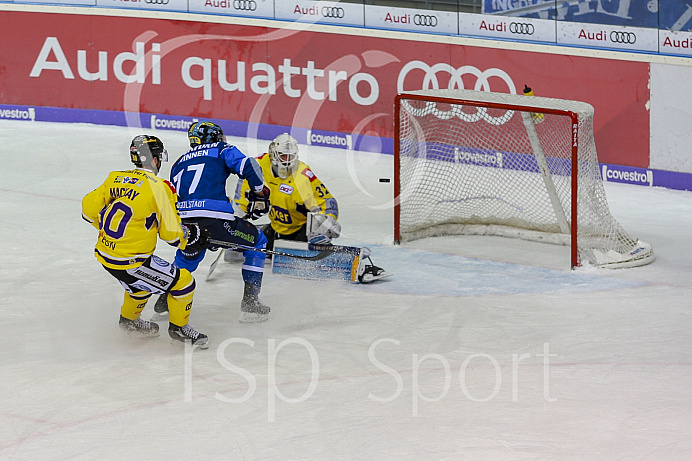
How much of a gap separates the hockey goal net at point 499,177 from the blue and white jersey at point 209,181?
2454mm

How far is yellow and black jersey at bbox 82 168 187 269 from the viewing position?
5059mm

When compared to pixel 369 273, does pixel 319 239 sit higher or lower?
higher

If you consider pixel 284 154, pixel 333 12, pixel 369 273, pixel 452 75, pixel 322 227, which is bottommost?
pixel 369 273

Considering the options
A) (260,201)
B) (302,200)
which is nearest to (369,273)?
(302,200)

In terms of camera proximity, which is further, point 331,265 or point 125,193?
point 331,265

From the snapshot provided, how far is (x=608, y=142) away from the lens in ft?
33.5

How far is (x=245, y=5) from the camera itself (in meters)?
12.2

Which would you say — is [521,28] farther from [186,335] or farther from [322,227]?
[186,335]

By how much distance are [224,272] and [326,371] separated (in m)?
2.29

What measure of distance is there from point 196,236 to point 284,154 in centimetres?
123

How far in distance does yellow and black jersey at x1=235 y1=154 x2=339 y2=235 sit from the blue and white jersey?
86 cm

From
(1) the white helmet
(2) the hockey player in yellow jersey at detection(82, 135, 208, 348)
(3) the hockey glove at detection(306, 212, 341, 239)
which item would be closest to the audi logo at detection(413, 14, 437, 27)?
(1) the white helmet

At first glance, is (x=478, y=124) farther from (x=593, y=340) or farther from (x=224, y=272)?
(x=593, y=340)

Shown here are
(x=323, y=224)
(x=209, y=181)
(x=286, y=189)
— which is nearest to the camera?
(x=209, y=181)
